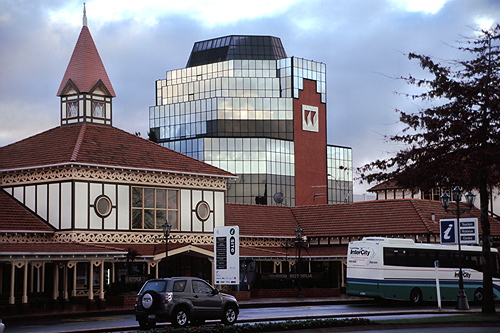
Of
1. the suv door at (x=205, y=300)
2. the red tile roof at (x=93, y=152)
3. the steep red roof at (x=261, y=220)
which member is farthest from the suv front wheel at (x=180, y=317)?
the steep red roof at (x=261, y=220)

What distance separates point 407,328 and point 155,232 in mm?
24143

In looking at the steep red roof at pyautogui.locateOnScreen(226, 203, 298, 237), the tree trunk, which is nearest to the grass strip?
the tree trunk

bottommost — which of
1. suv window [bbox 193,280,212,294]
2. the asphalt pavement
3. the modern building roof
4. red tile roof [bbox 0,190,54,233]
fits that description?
the asphalt pavement

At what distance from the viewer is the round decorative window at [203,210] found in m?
47.3

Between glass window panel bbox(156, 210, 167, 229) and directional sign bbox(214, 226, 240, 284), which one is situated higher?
glass window panel bbox(156, 210, 167, 229)

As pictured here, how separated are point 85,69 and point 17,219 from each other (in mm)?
11869

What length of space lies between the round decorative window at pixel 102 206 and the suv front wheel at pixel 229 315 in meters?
17.7

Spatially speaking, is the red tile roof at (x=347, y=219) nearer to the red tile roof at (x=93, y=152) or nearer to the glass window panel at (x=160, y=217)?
the red tile roof at (x=93, y=152)

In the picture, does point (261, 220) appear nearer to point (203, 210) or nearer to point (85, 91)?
point (203, 210)

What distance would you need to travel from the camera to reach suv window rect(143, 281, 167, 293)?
970 inches

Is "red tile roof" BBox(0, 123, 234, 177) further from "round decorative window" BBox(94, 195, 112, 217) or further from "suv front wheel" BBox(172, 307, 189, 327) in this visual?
"suv front wheel" BBox(172, 307, 189, 327)

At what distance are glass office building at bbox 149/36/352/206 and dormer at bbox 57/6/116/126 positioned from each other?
50.6 m

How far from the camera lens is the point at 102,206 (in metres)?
42.1

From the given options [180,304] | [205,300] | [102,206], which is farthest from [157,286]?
[102,206]
